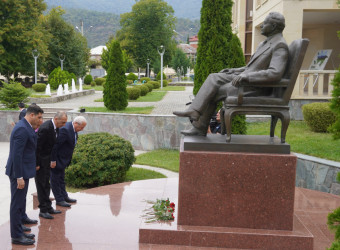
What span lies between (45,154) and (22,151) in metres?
0.76

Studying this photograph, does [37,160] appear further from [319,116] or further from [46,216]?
[319,116]

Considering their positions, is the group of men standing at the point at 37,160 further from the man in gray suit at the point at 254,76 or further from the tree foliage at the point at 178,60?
the tree foliage at the point at 178,60

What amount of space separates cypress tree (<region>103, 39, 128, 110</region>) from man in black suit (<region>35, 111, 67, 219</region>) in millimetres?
9842

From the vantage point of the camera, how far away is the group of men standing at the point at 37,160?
4.55 meters

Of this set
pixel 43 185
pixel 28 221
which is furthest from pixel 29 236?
pixel 43 185

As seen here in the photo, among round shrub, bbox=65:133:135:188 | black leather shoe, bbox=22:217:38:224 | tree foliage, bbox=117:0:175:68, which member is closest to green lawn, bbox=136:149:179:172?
round shrub, bbox=65:133:135:188

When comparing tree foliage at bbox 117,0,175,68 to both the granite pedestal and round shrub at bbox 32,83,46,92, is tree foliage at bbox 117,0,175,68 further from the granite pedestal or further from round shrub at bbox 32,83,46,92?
the granite pedestal

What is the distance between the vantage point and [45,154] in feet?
17.4

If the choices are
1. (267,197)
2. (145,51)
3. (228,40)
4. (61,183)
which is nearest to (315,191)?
(267,197)

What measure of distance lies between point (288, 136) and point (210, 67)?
3036 millimetres

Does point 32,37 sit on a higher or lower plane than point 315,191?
higher

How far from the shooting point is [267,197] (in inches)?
184

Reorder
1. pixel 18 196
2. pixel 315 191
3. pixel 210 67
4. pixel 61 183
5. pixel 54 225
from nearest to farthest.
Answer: pixel 18 196, pixel 54 225, pixel 61 183, pixel 315 191, pixel 210 67

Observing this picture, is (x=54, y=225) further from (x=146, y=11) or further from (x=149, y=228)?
(x=146, y=11)
